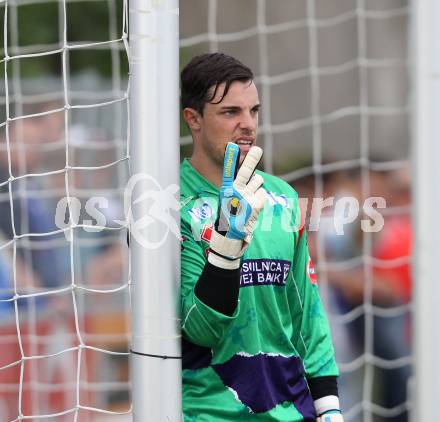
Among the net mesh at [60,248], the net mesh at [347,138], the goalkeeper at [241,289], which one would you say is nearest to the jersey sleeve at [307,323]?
the goalkeeper at [241,289]

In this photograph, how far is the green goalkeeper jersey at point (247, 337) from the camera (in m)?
1.73

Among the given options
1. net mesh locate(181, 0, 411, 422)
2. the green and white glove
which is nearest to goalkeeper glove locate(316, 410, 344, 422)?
the green and white glove

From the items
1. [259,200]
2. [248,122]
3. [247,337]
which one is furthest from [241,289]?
[248,122]

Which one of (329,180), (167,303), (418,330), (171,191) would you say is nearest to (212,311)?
(167,303)

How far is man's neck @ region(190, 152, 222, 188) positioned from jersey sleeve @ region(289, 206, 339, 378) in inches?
7.9

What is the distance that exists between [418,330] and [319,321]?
43 cm

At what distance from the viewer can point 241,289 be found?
1.75m

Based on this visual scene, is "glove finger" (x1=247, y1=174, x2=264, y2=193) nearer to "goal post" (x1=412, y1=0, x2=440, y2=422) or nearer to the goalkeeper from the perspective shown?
the goalkeeper

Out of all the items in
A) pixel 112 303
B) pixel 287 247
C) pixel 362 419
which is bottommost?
pixel 362 419

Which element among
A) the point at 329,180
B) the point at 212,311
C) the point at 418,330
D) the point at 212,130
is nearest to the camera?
the point at 418,330

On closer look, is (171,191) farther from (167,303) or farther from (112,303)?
(112,303)

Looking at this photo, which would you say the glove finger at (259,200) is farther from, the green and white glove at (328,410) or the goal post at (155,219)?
the green and white glove at (328,410)

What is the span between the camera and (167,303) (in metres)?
1.63

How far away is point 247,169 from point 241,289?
0.25m
